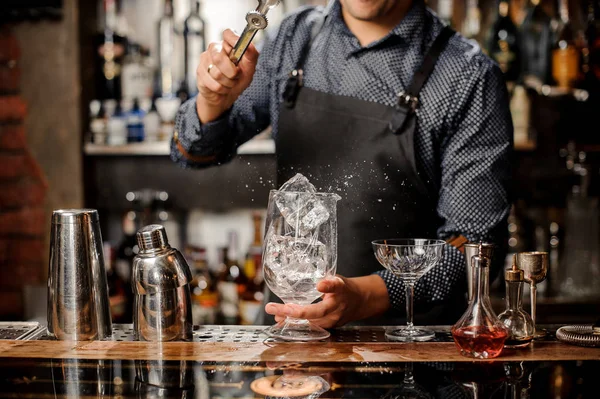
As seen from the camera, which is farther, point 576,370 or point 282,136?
point 282,136

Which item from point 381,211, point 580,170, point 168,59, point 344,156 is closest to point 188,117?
point 344,156

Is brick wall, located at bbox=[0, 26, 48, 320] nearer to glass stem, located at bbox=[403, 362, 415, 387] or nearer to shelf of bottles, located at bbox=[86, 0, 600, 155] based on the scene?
shelf of bottles, located at bbox=[86, 0, 600, 155]

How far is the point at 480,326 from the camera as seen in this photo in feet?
3.80

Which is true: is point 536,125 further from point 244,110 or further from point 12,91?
point 12,91

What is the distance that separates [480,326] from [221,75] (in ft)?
2.41

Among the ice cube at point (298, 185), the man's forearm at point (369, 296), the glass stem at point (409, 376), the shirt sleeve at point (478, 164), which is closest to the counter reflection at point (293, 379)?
the glass stem at point (409, 376)

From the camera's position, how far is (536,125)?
8.57ft

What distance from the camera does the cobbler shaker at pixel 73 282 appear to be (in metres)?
1.28

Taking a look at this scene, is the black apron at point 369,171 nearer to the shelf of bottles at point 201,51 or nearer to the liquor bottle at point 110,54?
the shelf of bottles at point 201,51

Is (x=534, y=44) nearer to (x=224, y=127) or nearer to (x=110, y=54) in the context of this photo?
(x=224, y=127)

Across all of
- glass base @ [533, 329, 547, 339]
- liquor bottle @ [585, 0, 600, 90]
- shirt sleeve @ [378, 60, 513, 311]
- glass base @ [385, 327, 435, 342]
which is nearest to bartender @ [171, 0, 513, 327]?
shirt sleeve @ [378, 60, 513, 311]

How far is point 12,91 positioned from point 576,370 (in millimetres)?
2325

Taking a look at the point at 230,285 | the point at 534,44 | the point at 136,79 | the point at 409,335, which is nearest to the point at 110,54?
the point at 136,79

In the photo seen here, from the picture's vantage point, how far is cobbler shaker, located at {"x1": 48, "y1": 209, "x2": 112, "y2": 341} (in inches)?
50.4
